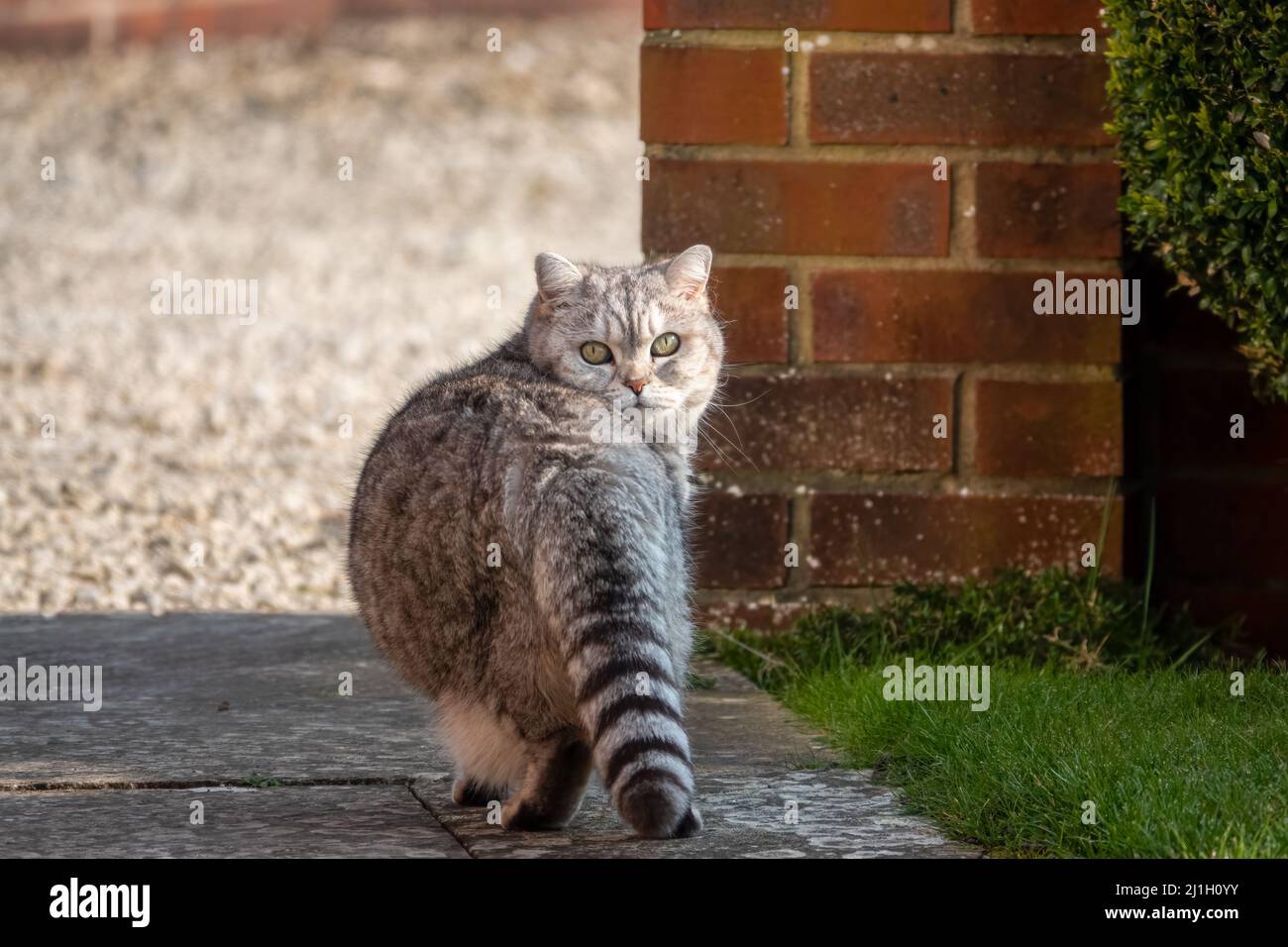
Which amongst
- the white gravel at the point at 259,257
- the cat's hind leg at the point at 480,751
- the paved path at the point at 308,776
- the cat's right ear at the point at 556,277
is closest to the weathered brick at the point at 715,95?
the cat's right ear at the point at 556,277

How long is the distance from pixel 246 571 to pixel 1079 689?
9.93 feet

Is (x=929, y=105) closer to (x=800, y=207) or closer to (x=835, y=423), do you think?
(x=800, y=207)

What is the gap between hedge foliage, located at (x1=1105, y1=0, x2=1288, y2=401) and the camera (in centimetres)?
313

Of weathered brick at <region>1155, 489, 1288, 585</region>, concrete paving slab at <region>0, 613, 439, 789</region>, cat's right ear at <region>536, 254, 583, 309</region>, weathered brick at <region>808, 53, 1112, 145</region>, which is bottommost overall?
concrete paving slab at <region>0, 613, 439, 789</region>

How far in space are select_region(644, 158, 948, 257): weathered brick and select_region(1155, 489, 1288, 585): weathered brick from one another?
0.93 m

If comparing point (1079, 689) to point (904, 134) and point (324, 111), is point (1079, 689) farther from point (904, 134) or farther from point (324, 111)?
point (324, 111)

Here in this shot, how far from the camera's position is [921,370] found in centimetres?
404

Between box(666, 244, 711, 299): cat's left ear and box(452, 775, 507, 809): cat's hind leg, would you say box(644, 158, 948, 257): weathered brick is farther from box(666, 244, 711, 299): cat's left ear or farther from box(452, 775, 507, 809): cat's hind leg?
box(452, 775, 507, 809): cat's hind leg

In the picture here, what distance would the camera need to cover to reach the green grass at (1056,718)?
234cm

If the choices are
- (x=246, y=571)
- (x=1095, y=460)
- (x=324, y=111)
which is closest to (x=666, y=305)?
(x=1095, y=460)

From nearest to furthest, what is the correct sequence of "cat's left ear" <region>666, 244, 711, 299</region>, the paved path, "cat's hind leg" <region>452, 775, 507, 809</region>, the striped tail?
the striped tail → the paved path → "cat's hind leg" <region>452, 775, 507, 809</region> → "cat's left ear" <region>666, 244, 711, 299</region>

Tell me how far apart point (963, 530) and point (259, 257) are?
7.48 metres

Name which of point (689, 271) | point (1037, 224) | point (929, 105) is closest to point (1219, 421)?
point (1037, 224)

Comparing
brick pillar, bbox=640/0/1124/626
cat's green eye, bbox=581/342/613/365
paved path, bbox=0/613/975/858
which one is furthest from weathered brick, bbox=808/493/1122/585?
cat's green eye, bbox=581/342/613/365
